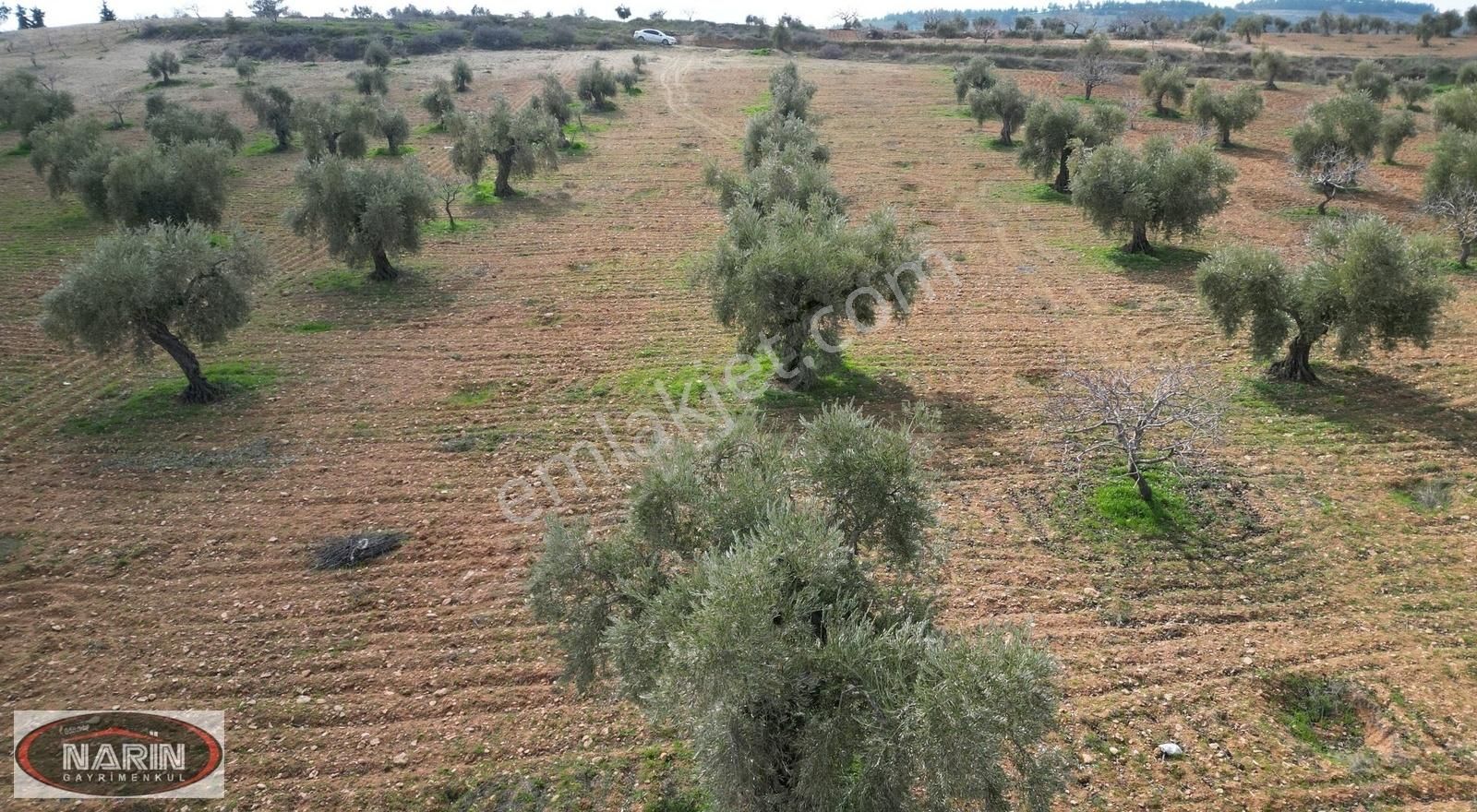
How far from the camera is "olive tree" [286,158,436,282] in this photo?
25.7 m

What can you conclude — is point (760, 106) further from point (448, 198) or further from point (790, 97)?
point (448, 198)

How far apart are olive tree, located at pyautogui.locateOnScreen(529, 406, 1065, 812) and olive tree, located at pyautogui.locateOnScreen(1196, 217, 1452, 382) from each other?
561 inches

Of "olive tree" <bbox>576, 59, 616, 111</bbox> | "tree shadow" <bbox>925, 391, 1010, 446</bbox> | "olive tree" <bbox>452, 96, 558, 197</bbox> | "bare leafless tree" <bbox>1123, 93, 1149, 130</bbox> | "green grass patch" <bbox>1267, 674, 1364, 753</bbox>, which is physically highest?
"olive tree" <bbox>576, 59, 616, 111</bbox>

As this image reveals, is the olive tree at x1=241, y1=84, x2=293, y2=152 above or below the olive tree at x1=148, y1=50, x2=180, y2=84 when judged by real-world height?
below

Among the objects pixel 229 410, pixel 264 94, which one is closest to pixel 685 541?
pixel 229 410

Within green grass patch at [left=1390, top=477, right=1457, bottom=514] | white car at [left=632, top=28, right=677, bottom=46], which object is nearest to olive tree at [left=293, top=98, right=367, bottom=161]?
green grass patch at [left=1390, top=477, right=1457, bottom=514]

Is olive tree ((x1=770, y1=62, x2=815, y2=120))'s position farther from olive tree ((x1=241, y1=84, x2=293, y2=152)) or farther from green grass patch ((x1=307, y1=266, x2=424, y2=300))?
olive tree ((x1=241, y1=84, x2=293, y2=152))

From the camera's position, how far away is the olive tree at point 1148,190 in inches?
1044

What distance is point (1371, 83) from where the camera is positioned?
50.9m

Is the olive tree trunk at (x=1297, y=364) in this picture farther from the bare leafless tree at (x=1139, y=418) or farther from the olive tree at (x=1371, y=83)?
the olive tree at (x=1371, y=83)

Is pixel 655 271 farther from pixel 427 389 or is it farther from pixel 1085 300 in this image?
pixel 1085 300

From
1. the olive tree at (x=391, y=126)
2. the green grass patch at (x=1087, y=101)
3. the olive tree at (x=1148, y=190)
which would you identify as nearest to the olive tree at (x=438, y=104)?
the olive tree at (x=391, y=126)

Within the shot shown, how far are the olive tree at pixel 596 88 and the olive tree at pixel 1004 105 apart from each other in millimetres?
27228

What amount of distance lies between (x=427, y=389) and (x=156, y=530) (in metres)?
6.58
